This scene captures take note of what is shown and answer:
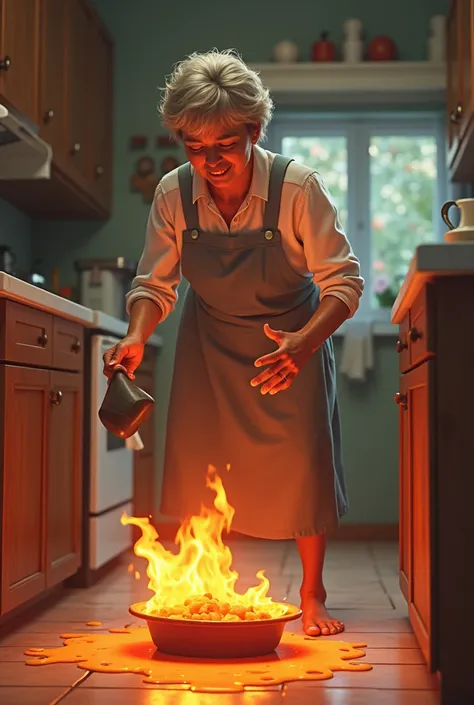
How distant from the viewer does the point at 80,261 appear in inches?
183

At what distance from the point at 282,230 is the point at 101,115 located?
2.53 metres

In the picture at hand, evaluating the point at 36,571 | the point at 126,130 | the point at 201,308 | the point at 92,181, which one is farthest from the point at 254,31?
the point at 36,571

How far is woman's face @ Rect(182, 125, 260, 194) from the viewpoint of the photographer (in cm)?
228

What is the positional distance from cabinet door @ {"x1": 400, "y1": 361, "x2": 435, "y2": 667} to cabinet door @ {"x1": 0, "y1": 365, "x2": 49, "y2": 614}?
0.99 m

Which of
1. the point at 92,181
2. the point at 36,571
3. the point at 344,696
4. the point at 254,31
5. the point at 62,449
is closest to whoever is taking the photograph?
the point at 344,696

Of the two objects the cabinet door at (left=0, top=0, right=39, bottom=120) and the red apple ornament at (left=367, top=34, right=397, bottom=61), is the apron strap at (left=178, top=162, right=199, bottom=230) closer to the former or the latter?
the cabinet door at (left=0, top=0, right=39, bottom=120)

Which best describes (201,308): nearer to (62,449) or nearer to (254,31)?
(62,449)

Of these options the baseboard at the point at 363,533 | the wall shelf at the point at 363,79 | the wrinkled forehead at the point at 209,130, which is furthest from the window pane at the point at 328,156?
the wrinkled forehead at the point at 209,130

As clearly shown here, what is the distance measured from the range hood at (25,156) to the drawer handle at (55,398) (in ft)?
3.03

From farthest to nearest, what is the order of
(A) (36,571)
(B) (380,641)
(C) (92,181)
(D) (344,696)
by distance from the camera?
(C) (92,181) < (A) (36,571) < (B) (380,641) < (D) (344,696)

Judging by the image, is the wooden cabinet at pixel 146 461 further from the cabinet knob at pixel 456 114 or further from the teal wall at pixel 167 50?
the cabinet knob at pixel 456 114

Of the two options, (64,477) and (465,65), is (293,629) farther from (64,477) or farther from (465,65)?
(465,65)

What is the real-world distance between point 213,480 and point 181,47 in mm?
3053

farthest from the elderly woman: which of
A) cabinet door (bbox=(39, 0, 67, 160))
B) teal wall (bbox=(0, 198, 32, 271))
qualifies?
teal wall (bbox=(0, 198, 32, 271))
